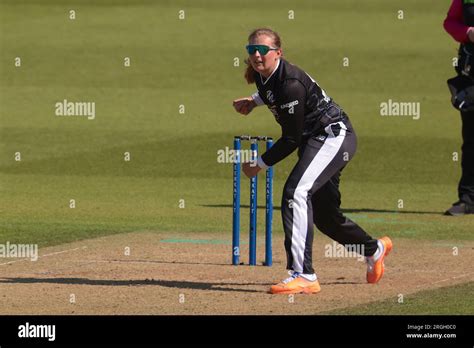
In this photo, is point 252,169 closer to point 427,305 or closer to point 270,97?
point 270,97

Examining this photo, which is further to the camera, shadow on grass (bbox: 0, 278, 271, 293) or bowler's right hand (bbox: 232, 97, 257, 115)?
shadow on grass (bbox: 0, 278, 271, 293)

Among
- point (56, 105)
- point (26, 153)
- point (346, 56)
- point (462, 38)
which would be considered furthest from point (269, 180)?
point (346, 56)

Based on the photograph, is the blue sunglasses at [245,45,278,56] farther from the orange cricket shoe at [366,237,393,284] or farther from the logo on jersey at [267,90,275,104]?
the orange cricket shoe at [366,237,393,284]

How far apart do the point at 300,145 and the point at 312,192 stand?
20.0 inches

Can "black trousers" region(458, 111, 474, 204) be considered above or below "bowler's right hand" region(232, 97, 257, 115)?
below

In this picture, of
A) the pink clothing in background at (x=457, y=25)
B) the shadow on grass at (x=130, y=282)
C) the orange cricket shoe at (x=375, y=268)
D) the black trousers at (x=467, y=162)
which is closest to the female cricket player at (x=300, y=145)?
the orange cricket shoe at (x=375, y=268)

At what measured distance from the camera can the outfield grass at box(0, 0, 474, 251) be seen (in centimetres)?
1950

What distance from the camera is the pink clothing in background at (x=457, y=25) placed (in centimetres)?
1836

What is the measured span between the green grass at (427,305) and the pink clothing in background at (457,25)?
5967 mm

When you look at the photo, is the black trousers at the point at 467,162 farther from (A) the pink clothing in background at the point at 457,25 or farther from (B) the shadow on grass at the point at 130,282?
(B) the shadow on grass at the point at 130,282

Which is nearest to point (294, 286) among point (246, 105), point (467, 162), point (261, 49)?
point (246, 105)

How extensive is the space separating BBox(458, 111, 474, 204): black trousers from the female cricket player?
6431 mm

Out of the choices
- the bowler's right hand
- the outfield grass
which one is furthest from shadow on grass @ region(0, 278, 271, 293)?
the outfield grass

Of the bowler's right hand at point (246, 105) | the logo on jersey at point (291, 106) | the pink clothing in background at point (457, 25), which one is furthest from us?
the pink clothing in background at point (457, 25)
